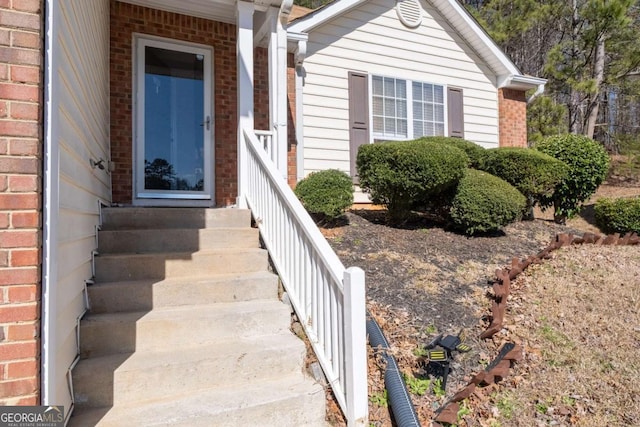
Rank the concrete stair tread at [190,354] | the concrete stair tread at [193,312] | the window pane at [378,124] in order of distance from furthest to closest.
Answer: the window pane at [378,124]
the concrete stair tread at [193,312]
the concrete stair tread at [190,354]

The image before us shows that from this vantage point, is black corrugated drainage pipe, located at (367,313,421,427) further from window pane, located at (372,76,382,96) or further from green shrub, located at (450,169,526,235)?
window pane, located at (372,76,382,96)

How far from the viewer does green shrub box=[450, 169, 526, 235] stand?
18.1 feet

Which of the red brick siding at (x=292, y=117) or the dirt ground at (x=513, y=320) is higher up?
the red brick siding at (x=292, y=117)

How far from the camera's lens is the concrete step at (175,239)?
11.3 ft

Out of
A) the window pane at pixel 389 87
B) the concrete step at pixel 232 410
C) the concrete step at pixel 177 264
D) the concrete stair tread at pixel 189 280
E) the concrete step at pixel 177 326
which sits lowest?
the concrete step at pixel 232 410

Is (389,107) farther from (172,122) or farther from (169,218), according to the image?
(169,218)

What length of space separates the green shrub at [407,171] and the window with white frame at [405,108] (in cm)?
197

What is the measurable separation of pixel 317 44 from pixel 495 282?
4.88 m

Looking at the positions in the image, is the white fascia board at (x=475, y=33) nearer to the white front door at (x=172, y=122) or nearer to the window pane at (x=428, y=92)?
the window pane at (x=428, y=92)

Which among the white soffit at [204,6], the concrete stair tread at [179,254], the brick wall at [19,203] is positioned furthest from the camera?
the white soffit at [204,6]

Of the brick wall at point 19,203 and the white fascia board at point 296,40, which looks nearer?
the brick wall at point 19,203

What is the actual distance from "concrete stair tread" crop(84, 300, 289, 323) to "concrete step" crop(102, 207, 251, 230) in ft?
3.63

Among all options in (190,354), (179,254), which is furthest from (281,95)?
(190,354)

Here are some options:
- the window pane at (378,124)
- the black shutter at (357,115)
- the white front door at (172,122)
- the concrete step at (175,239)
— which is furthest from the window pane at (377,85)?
the concrete step at (175,239)
